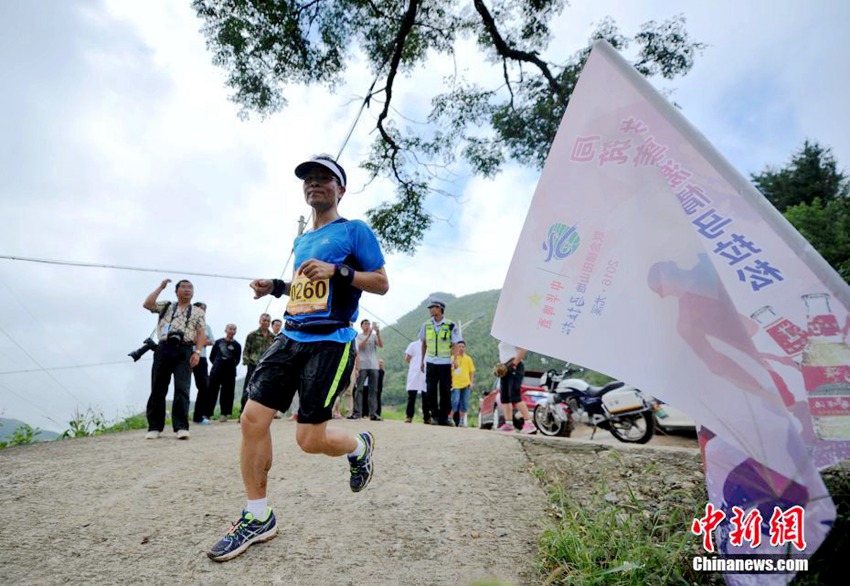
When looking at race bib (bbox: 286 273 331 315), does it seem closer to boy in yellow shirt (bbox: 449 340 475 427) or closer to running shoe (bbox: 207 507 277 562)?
running shoe (bbox: 207 507 277 562)

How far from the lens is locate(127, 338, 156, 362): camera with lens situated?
5.03 metres

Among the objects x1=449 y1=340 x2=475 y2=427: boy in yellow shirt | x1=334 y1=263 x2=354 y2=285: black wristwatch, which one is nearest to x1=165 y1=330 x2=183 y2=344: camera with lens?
x1=334 y1=263 x2=354 y2=285: black wristwatch

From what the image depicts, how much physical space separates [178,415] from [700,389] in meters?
Result: 5.52

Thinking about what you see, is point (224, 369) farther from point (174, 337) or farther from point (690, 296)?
point (690, 296)

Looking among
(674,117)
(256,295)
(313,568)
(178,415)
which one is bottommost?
(313,568)

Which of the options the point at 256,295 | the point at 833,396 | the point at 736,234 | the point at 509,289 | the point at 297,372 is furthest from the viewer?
the point at 256,295

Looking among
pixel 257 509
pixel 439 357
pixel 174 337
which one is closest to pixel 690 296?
pixel 257 509

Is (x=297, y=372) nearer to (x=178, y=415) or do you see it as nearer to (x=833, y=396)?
(x=833, y=396)

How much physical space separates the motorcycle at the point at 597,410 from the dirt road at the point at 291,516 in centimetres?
273

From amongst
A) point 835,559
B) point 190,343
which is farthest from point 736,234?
point 190,343

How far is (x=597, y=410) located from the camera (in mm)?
6676

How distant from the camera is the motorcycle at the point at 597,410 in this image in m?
6.08

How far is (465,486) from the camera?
119 inches

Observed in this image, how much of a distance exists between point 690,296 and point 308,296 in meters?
1.76
